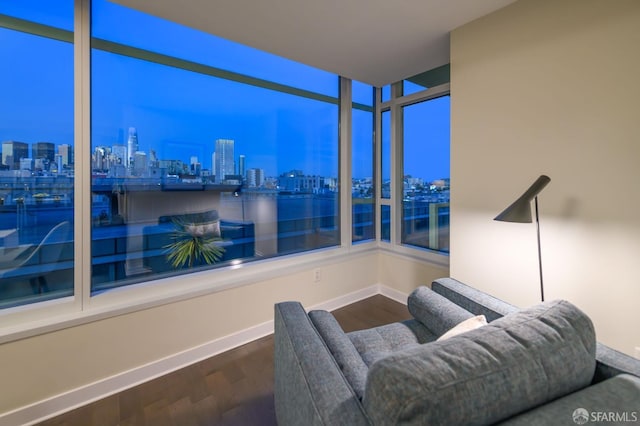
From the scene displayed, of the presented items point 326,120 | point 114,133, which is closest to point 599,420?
point 114,133

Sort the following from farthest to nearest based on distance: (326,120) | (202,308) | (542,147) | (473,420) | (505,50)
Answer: (326,120) < (202,308) < (505,50) < (542,147) < (473,420)

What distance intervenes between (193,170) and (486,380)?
2.32m

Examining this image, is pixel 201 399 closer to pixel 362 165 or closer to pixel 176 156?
pixel 176 156

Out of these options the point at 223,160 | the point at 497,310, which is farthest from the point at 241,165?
the point at 497,310

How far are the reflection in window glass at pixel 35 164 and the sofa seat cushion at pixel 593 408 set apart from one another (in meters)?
2.45

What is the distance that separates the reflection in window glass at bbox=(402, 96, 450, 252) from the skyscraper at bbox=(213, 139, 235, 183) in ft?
6.46

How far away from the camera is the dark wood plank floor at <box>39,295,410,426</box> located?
1.73 m

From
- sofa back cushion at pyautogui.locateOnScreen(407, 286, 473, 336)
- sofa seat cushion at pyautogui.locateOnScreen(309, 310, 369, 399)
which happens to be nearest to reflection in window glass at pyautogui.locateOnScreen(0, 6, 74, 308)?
sofa seat cushion at pyautogui.locateOnScreen(309, 310, 369, 399)

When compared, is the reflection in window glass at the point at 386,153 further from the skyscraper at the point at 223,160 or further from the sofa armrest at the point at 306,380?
the sofa armrest at the point at 306,380

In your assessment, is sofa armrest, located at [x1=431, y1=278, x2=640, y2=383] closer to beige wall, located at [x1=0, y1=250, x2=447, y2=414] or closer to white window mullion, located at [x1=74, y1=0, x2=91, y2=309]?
beige wall, located at [x1=0, y1=250, x2=447, y2=414]

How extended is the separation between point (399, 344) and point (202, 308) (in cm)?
152

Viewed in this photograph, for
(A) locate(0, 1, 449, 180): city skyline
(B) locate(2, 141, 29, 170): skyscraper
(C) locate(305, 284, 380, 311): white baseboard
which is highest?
(A) locate(0, 1, 449, 180): city skyline

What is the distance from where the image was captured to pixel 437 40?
2.34 meters

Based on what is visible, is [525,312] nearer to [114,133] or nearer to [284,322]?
[284,322]
